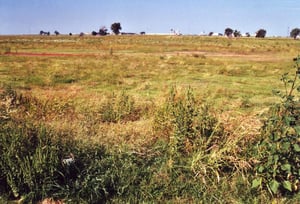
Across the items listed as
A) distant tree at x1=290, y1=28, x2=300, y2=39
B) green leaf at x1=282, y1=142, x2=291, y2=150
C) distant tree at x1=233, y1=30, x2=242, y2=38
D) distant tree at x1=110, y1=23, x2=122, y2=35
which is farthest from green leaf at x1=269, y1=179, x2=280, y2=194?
distant tree at x1=233, y1=30, x2=242, y2=38

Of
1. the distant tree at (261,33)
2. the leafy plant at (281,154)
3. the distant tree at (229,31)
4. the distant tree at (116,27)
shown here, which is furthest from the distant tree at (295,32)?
the leafy plant at (281,154)

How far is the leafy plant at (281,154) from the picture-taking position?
5.11 m

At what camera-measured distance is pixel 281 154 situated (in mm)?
5203

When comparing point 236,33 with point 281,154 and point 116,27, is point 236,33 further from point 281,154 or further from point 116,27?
point 281,154

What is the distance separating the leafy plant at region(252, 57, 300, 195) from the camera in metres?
5.11

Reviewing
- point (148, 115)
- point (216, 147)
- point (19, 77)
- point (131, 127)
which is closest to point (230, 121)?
point (216, 147)

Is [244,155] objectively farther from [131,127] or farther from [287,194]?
[131,127]

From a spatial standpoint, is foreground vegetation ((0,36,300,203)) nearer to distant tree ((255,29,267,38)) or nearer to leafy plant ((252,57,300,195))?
leafy plant ((252,57,300,195))

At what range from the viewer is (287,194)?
5.49 metres

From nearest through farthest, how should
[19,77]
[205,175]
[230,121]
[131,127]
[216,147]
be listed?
[205,175] < [216,147] < [230,121] < [131,127] < [19,77]

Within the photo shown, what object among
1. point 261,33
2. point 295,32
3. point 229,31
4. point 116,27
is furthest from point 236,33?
point 116,27

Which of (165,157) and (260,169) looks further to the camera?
(165,157)

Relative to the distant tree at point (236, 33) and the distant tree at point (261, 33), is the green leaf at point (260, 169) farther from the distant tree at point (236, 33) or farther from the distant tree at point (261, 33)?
the distant tree at point (236, 33)

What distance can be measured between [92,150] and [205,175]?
173 cm
